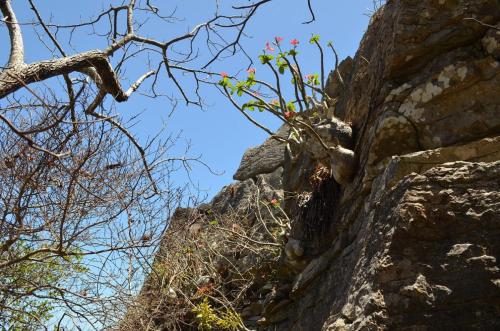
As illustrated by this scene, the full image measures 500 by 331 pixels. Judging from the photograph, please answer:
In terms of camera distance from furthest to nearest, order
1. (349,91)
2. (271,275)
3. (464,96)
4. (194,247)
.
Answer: (194,247) → (271,275) → (349,91) → (464,96)

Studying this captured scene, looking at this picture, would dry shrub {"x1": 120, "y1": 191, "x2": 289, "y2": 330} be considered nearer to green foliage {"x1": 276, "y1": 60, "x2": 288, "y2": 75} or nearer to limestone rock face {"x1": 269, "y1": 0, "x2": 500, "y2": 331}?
limestone rock face {"x1": 269, "y1": 0, "x2": 500, "y2": 331}

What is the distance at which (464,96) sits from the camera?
4.14 meters

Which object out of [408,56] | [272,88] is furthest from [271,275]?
[408,56]

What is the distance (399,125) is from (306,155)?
9.05 feet

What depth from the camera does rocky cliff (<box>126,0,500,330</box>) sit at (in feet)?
6.96

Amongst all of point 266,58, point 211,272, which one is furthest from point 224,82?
point 211,272

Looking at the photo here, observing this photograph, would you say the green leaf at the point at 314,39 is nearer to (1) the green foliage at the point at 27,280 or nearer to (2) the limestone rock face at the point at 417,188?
(2) the limestone rock face at the point at 417,188

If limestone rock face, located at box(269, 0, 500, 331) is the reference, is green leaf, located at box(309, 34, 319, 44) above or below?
above

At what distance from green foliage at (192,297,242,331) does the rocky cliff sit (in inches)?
13.1

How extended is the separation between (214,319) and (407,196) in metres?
5.66

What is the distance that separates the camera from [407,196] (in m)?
2.35

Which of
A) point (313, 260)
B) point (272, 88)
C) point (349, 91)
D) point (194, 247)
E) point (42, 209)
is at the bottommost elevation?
point (313, 260)

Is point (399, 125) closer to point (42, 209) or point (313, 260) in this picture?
point (313, 260)

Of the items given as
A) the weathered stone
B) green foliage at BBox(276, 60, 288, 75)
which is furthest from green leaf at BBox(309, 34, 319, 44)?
the weathered stone
